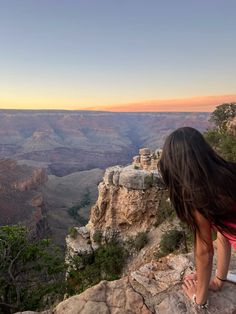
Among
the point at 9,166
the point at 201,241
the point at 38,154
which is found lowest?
the point at 38,154

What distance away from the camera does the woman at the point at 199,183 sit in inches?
88.4

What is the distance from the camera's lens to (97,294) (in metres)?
2.95

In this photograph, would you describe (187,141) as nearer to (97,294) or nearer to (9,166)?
(97,294)

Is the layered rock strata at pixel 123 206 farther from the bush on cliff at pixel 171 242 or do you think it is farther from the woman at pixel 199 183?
the woman at pixel 199 183

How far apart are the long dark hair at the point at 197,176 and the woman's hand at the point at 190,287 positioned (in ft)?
2.38

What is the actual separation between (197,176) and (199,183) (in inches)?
2.0

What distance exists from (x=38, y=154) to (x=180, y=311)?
12358 centimetres

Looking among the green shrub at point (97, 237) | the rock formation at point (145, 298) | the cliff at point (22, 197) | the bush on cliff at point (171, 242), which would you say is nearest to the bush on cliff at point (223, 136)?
the bush on cliff at point (171, 242)

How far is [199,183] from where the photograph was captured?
225 cm

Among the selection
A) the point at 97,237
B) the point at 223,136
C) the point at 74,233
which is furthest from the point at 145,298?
the point at 74,233

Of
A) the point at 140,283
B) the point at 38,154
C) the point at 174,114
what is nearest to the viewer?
the point at 140,283

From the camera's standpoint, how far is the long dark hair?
2244mm

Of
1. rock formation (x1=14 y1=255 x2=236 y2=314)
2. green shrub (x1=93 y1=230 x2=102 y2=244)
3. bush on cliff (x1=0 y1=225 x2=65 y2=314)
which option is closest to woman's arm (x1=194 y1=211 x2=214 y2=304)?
rock formation (x1=14 y1=255 x2=236 y2=314)

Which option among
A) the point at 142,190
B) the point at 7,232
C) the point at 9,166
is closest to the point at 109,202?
the point at 142,190
